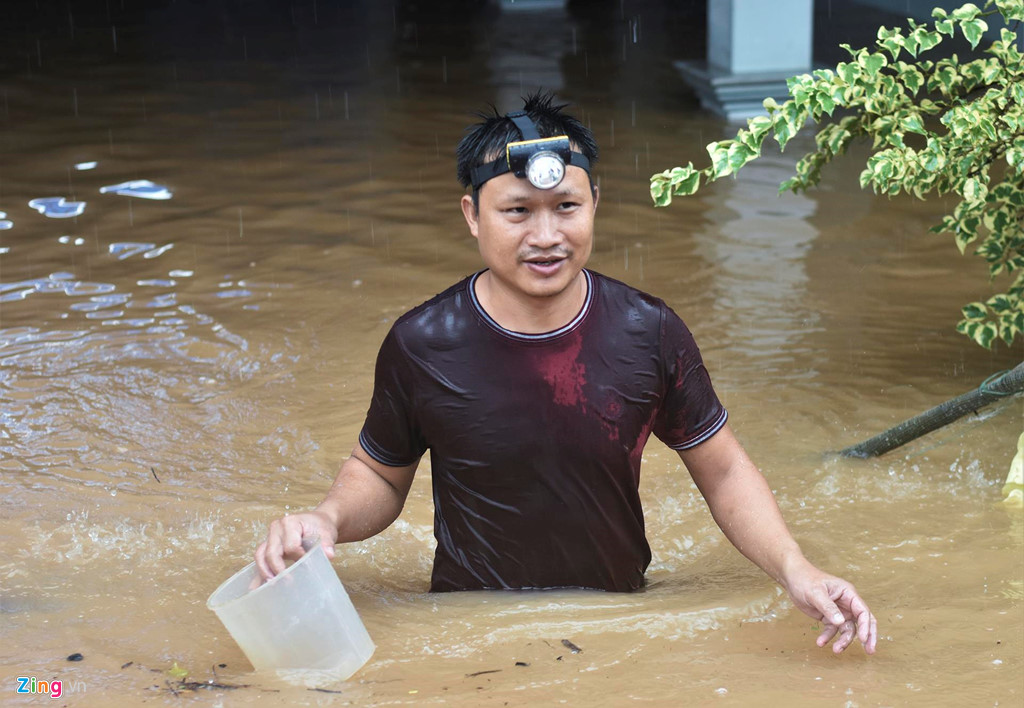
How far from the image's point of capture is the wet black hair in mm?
2262

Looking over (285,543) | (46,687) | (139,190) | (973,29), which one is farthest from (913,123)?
(139,190)

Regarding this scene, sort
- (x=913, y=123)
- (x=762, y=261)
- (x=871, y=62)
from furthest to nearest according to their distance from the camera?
(x=762, y=261)
(x=913, y=123)
(x=871, y=62)

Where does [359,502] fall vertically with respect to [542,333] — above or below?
below

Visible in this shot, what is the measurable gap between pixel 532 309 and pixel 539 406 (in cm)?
20

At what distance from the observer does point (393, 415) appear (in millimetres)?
2445

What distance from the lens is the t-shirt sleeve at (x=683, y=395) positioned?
7.86 feet

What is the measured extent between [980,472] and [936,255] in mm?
2648

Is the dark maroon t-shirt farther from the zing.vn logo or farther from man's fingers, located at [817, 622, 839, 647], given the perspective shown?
the zing.vn logo

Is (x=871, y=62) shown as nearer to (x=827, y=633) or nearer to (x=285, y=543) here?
(x=827, y=633)

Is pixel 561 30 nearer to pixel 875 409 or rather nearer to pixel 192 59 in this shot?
pixel 192 59

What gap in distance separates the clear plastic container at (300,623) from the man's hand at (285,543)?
3 centimetres

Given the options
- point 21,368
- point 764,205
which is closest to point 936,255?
point 764,205

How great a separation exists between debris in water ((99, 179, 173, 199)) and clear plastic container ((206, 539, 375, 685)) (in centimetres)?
554

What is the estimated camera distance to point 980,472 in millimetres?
3686
